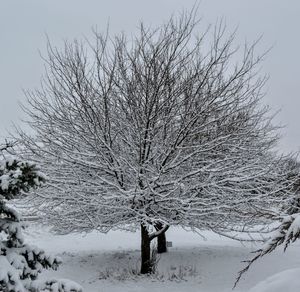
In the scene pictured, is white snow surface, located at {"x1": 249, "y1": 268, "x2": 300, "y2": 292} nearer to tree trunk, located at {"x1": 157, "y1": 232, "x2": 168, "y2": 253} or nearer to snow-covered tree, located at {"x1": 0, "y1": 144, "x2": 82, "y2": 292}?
snow-covered tree, located at {"x1": 0, "y1": 144, "x2": 82, "y2": 292}

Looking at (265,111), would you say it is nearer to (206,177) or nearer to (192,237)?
(206,177)

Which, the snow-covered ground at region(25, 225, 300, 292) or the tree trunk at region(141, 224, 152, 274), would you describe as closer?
the snow-covered ground at region(25, 225, 300, 292)

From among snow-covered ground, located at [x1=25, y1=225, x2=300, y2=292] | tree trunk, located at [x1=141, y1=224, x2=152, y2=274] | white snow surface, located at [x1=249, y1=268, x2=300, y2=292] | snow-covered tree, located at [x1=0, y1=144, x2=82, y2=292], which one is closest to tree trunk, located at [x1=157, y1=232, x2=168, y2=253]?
snow-covered ground, located at [x1=25, y1=225, x2=300, y2=292]

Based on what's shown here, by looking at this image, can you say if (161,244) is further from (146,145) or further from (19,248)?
(19,248)

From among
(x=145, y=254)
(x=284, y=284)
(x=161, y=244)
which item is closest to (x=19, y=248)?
(x=284, y=284)

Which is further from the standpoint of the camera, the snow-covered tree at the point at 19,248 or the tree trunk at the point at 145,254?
the tree trunk at the point at 145,254

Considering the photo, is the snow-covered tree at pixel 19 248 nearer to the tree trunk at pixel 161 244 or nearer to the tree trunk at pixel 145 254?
the tree trunk at pixel 145 254

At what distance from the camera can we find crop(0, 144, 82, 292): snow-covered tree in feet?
12.1

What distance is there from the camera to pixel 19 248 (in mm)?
3961

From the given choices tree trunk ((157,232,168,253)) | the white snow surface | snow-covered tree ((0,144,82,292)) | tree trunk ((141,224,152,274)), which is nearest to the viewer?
the white snow surface

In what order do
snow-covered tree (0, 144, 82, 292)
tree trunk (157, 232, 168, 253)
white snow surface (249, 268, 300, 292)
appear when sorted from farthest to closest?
1. tree trunk (157, 232, 168, 253)
2. snow-covered tree (0, 144, 82, 292)
3. white snow surface (249, 268, 300, 292)

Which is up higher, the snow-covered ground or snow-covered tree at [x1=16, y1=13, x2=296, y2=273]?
snow-covered tree at [x1=16, y1=13, x2=296, y2=273]

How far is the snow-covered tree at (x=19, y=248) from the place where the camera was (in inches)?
146

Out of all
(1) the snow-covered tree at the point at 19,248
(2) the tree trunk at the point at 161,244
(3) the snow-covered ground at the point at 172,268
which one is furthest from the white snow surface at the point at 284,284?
(2) the tree trunk at the point at 161,244
